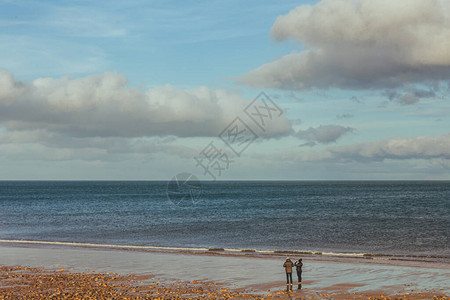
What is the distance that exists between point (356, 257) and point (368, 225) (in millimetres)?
29562

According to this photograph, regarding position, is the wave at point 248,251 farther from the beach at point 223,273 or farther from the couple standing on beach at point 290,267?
the couple standing on beach at point 290,267

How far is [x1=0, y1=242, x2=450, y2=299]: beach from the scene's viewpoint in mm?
25266

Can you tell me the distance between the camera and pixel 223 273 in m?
31.5

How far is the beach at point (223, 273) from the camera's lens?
25266mm

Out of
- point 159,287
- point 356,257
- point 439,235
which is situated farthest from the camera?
point 439,235

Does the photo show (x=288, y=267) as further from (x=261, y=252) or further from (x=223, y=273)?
(x=261, y=252)

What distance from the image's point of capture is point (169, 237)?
58.1 m


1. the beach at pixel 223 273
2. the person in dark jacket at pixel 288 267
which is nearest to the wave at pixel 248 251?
the beach at pixel 223 273

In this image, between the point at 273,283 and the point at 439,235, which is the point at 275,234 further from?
the point at 273,283

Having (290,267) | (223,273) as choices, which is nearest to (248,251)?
(223,273)

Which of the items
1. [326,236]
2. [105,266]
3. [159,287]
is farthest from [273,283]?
[326,236]

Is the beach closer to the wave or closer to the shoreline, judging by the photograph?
the shoreline

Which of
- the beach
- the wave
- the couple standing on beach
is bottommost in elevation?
the wave

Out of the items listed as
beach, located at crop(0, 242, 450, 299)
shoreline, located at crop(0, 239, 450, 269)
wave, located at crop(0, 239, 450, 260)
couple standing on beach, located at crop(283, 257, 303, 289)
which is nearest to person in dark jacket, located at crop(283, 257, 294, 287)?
couple standing on beach, located at crop(283, 257, 303, 289)
